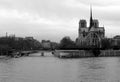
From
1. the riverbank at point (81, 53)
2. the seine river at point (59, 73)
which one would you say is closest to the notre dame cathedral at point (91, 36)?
the riverbank at point (81, 53)

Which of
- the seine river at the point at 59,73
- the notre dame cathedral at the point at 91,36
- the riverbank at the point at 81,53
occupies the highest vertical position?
the notre dame cathedral at the point at 91,36

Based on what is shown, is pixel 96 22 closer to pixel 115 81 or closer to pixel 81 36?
pixel 81 36

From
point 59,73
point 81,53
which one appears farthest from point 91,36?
point 59,73

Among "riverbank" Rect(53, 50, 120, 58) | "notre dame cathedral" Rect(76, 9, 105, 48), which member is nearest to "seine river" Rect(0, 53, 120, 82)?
"riverbank" Rect(53, 50, 120, 58)

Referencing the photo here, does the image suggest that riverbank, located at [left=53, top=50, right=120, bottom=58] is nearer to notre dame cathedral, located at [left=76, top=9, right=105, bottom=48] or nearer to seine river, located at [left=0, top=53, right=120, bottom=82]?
notre dame cathedral, located at [left=76, top=9, right=105, bottom=48]

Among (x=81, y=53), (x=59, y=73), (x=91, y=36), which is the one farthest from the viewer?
(x=91, y=36)

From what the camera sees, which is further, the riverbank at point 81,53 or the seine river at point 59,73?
the riverbank at point 81,53

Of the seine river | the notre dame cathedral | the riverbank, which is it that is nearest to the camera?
the seine river

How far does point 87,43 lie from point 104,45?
13.2m

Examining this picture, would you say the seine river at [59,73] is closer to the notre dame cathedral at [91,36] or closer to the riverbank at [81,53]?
the riverbank at [81,53]

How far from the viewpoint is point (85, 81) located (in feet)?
102

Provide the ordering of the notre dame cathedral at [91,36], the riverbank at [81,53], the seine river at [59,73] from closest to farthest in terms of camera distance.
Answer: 1. the seine river at [59,73]
2. the riverbank at [81,53]
3. the notre dame cathedral at [91,36]

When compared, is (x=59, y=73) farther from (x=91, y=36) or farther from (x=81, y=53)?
(x=91, y=36)

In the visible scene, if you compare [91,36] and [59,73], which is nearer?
[59,73]
